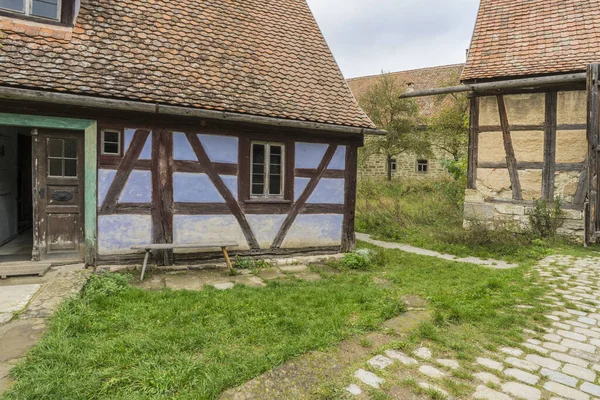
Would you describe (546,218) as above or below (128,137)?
below

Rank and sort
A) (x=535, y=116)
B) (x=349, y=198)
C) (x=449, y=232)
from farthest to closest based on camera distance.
Answer: (x=449, y=232), (x=535, y=116), (x=349, y=198)

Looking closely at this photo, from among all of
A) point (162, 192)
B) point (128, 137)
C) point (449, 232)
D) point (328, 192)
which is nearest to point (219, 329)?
point (162, 192)

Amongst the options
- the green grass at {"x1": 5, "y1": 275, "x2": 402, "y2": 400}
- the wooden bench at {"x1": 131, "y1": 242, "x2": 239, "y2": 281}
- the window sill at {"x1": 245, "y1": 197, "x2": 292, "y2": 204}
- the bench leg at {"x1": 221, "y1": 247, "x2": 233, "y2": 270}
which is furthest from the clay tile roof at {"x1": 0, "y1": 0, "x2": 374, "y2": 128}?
the green grass at {"x1": 5, "y1": 275, "x2": 402, "y2": 400}

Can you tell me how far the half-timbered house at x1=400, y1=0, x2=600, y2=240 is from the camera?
26.9 feet

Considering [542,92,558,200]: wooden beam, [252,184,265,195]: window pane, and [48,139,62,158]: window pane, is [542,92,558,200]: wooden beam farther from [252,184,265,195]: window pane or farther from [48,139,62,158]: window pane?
[48,139,62,158]: window pane

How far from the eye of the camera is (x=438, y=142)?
20906 mm

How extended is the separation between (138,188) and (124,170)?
35cm

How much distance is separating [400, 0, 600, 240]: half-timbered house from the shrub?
177 millimetres

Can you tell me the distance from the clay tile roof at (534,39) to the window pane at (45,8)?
28.5 feet

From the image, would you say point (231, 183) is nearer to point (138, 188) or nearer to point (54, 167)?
point (138, 188)

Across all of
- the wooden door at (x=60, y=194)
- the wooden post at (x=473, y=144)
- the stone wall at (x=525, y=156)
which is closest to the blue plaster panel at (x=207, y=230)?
the wooden door at (x=60, y=194)

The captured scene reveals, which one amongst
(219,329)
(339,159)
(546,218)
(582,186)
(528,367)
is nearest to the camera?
(528,367)

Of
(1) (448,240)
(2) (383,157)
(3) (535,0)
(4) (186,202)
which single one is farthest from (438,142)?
(4) (186,202)

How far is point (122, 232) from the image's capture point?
5.98 metres
